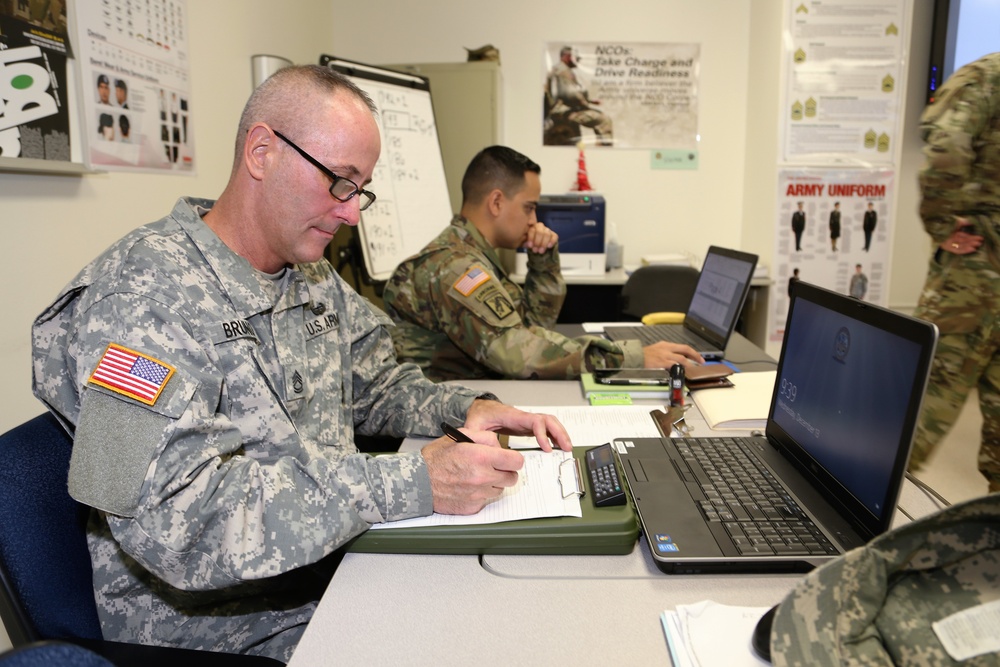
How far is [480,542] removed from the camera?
33.0 inches

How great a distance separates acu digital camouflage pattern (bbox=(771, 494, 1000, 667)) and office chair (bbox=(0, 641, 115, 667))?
0.52 m

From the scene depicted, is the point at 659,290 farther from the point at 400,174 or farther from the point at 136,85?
the point at 136,85

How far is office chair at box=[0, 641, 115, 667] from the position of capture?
40 centimetres

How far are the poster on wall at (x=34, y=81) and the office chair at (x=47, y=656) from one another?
1.32 m

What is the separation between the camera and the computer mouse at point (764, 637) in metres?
0.63

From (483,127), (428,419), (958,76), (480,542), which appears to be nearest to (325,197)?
(428,419)

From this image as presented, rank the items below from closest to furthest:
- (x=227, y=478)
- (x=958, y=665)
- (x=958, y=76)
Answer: (x=958, y=665)
(x=227, y=478)
(x=958, y=76)

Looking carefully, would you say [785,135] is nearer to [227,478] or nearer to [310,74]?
[310,74]

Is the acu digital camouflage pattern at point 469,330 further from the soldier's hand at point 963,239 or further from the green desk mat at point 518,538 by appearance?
the soldier's hand at point 963,239

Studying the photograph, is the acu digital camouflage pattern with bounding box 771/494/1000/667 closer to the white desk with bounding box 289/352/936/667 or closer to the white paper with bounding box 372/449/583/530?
the white desk with bounding box 289/352/936/667

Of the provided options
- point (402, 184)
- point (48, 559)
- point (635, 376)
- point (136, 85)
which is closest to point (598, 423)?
point (635, 376)

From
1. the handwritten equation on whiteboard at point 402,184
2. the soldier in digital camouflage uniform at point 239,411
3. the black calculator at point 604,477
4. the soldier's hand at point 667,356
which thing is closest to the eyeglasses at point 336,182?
the soldier in digital camouflage uniform at point 239,411

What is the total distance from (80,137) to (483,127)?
2217 millimetres

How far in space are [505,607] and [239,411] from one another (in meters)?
0.49
